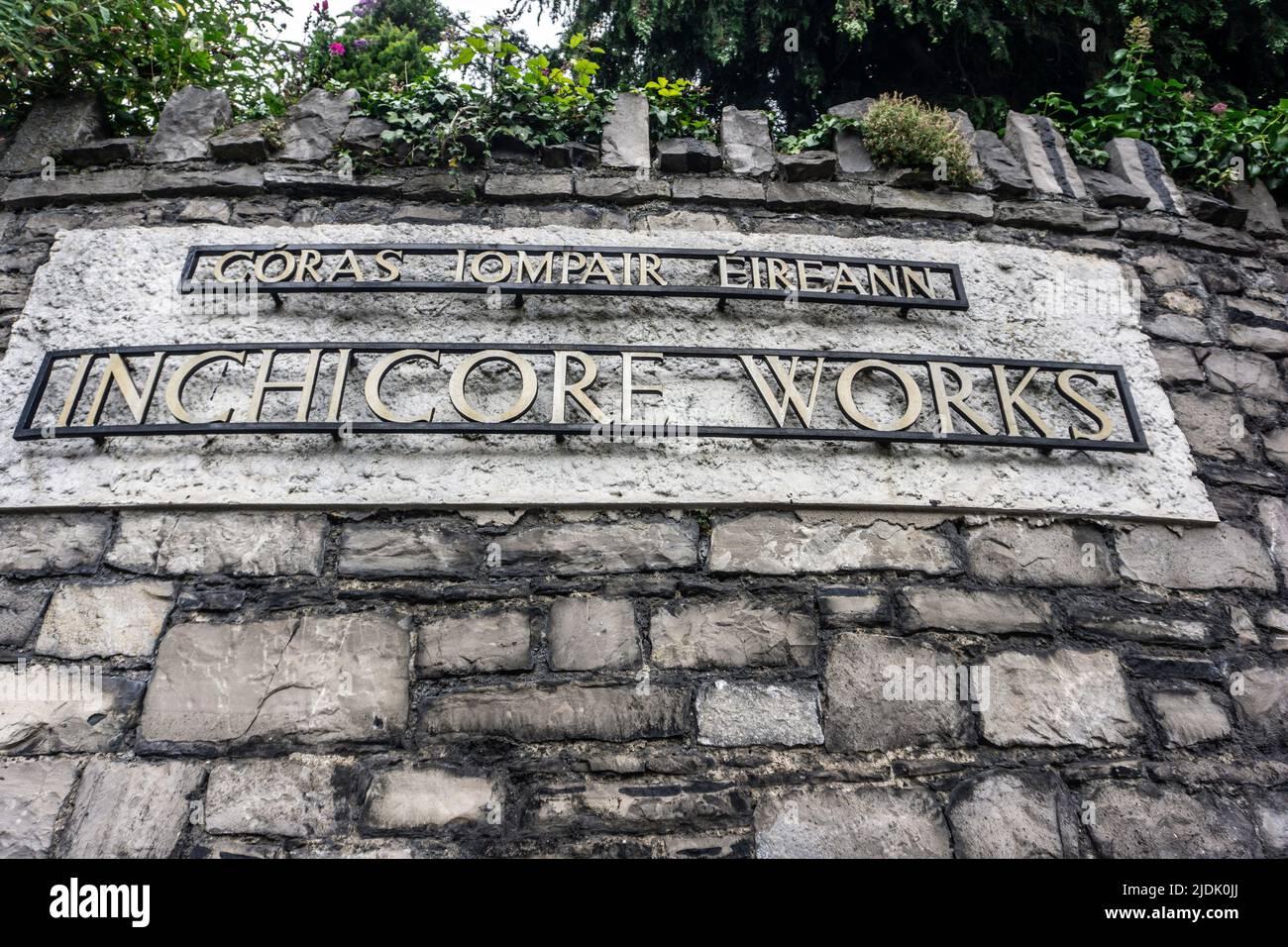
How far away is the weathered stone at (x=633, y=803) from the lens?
184cm

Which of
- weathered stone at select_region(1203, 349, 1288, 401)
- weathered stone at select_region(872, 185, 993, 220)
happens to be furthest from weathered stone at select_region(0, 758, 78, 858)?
weathered stone at select_region(1203, 349, 1288, 401)

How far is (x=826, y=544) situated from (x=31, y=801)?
81.0 inches

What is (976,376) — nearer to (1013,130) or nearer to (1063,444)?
(1063,444)

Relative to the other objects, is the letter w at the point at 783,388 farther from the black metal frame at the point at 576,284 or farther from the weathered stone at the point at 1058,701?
the weathered stone at the point at 1058,701

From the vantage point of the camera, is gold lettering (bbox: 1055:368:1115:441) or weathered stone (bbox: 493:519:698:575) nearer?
weathered stone (bbox: 493:519:698:575)

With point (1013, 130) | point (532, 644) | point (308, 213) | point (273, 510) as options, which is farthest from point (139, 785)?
point (1013, 130)

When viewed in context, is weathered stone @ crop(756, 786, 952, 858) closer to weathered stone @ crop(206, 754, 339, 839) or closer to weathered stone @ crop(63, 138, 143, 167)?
weathered stone @ crop(206, 754, 339, 839)

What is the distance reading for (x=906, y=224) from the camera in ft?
9.59

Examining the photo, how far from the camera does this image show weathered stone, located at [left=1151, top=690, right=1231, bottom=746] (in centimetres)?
207

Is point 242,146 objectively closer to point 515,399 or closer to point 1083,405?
point 515,399

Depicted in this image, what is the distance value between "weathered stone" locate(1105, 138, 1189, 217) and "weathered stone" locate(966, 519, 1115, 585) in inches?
63.8

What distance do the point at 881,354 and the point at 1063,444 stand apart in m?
0.59

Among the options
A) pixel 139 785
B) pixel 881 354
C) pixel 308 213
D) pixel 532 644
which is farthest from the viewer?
pixel 308 213

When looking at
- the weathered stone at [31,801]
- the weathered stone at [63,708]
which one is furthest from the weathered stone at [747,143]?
the weathered stone at [31,801]
